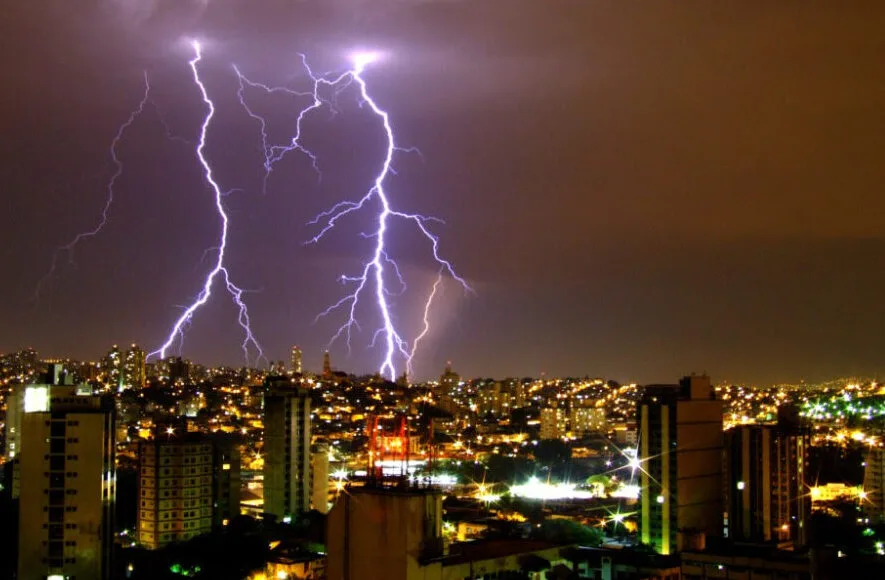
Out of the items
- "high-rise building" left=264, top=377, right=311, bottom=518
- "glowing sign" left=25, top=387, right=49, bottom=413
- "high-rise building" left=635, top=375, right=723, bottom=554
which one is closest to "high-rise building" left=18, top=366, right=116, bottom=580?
"glowing sign" left=25, top=387, right=49, bottom=413

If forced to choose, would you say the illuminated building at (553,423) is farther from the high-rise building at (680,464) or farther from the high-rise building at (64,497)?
the high-rise building at (64,497)

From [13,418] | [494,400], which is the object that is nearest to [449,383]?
[494,400]

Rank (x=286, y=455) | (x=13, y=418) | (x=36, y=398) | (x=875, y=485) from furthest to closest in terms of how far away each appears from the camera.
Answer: (x=13, y=418) → (x=875, y=485) → (x=286, y=455) → (x=36, y=398)

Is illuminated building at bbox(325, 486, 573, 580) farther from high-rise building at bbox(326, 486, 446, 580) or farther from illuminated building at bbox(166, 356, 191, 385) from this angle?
illuminated building at bbox(166, 356, 191, 385)

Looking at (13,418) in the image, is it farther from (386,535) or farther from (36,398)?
(386,535)

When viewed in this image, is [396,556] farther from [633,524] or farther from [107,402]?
[633,524]

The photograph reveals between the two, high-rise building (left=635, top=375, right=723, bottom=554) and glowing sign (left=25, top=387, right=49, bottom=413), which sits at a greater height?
glowing sign (left=25, top=387, right=49, bottom=413)

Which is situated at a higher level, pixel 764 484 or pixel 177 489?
pixel 764 484
